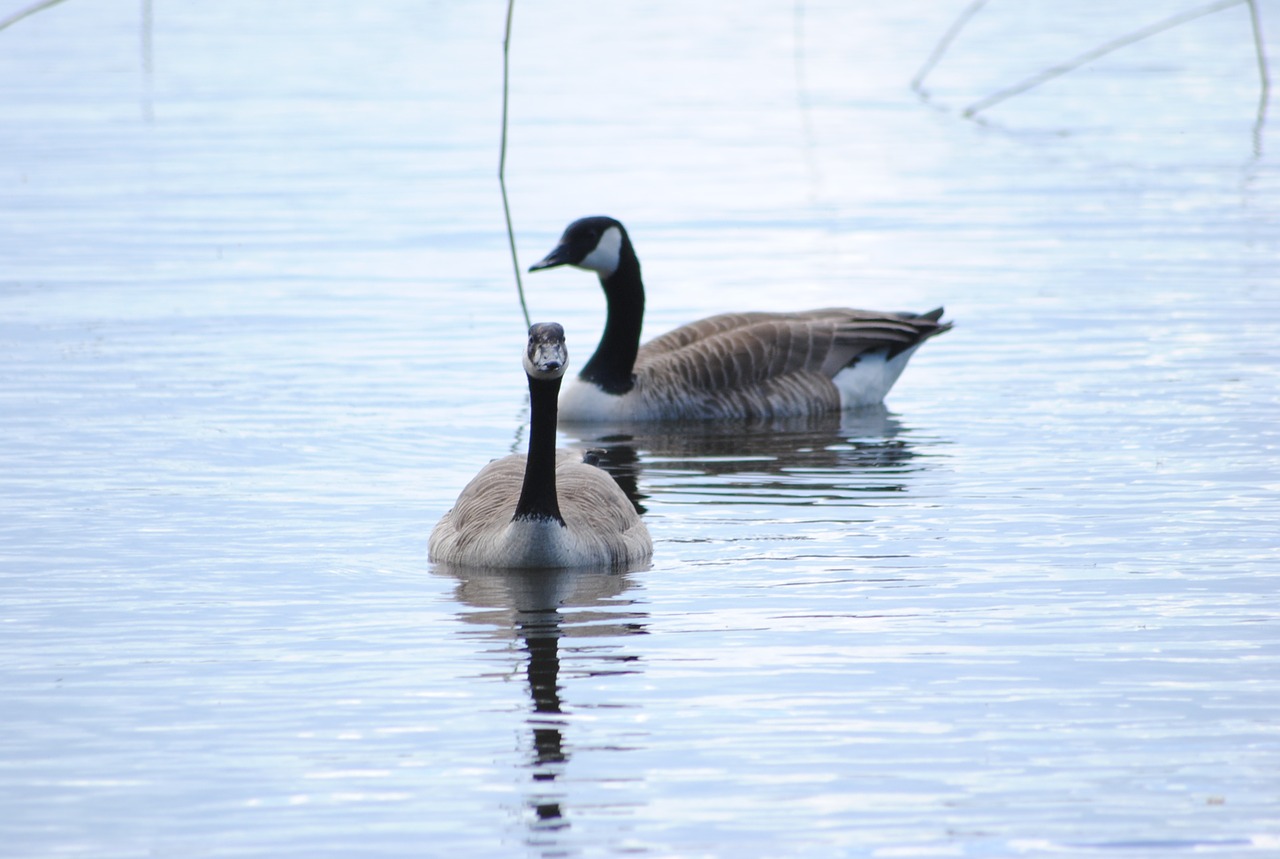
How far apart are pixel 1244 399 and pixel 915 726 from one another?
7.48 m

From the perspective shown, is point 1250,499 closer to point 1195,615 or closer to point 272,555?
point 1195,615

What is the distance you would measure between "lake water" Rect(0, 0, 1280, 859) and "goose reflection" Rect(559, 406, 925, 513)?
0.19 ft

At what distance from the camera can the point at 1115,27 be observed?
38.7 meters

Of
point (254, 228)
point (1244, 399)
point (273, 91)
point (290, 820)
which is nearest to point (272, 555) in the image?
point (290, 820)

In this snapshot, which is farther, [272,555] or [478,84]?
[478,84]

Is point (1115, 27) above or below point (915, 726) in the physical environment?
above

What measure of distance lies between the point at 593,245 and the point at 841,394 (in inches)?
84.8

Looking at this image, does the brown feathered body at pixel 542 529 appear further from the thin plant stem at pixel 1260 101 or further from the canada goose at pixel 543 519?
the thin plant stem at pixel 1260 101

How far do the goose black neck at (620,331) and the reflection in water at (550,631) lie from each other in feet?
16.2

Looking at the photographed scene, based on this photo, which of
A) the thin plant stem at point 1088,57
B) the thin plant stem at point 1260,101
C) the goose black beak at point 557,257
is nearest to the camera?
the goose black beak at point 557,257

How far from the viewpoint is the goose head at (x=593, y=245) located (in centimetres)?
1553

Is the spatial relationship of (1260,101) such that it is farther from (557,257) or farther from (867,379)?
(557,257)

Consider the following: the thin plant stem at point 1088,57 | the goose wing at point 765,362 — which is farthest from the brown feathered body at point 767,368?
the thin plant stem at point 1088,57

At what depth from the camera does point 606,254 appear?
15742mm
